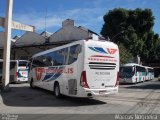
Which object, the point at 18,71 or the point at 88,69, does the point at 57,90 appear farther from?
the point at 18,71

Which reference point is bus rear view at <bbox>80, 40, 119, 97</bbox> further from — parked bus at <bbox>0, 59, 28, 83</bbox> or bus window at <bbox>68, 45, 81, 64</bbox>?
parked bus at <bbox>0, 59, 28, 83</bbox>

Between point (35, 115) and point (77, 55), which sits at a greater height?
point (77, 55)

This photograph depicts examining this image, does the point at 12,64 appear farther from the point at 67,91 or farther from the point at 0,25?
the point at 67,91

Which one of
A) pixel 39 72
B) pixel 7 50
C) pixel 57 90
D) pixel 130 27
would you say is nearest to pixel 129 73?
pixel 39 72

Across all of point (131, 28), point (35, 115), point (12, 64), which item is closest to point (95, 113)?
point (35, 115)

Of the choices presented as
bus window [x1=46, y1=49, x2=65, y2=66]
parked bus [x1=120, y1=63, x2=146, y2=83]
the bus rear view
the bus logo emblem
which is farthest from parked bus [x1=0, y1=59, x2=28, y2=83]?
the bus rear view

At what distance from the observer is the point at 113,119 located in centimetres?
1009

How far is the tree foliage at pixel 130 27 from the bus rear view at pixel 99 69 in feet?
126

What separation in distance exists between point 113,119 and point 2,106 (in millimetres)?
5740

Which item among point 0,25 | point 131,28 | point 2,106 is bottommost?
point 2,106

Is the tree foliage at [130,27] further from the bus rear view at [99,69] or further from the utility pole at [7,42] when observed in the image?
the bus rear view at [99,69]

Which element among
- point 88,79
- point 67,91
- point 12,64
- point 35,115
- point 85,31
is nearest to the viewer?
point 35,115

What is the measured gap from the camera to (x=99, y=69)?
14.1 metres

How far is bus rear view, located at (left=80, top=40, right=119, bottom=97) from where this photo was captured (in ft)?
45.1
